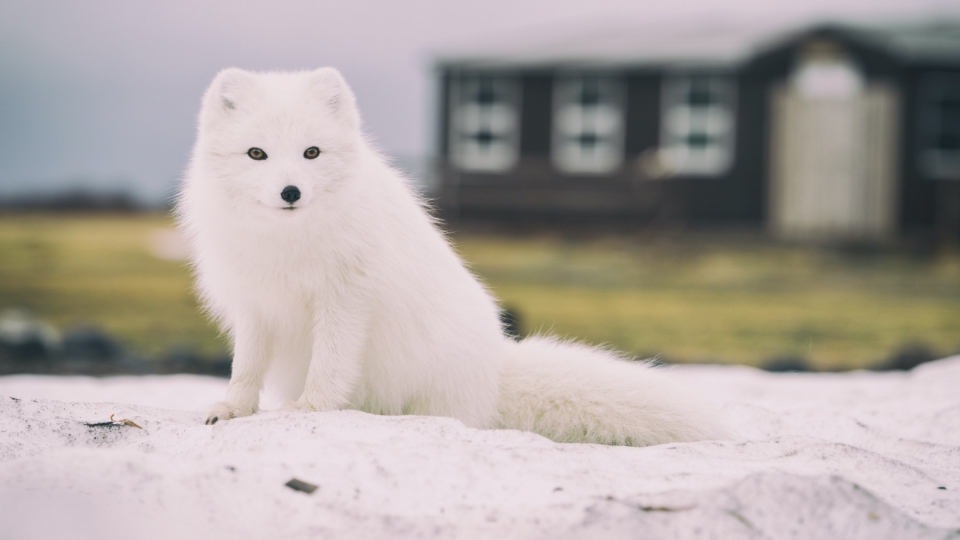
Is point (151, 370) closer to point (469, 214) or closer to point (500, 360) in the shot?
point (500, 360)

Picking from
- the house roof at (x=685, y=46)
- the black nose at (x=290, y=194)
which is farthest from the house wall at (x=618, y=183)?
the black nose at (x=290, y=194)

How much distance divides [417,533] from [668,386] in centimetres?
149

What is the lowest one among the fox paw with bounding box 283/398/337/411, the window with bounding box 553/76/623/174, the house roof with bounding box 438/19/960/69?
the fox paw with bounding box 283/398/337/411

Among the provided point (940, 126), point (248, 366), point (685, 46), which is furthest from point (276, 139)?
point (940, 126)

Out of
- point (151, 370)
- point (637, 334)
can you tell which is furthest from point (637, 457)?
point (637, 334)

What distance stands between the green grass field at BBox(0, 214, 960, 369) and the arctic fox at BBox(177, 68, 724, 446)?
6.93 feet

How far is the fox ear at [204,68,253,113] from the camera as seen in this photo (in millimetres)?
2938

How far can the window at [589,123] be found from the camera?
1748 centimetres

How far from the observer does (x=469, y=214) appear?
58.4 ft

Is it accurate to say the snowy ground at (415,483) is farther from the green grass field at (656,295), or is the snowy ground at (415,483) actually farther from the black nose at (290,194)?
the green grass field at (656,295)

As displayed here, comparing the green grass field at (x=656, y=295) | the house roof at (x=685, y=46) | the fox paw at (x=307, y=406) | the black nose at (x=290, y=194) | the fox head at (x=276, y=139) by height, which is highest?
the house roof at (x=685, y=46)

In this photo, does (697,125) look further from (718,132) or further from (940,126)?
(940,126)

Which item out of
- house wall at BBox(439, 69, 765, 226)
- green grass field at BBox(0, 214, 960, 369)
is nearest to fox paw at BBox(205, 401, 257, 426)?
green grass field at BBox(0, 214, 960, 369)

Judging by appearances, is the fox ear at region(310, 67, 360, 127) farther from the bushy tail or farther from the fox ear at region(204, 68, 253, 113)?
the bushy tail
